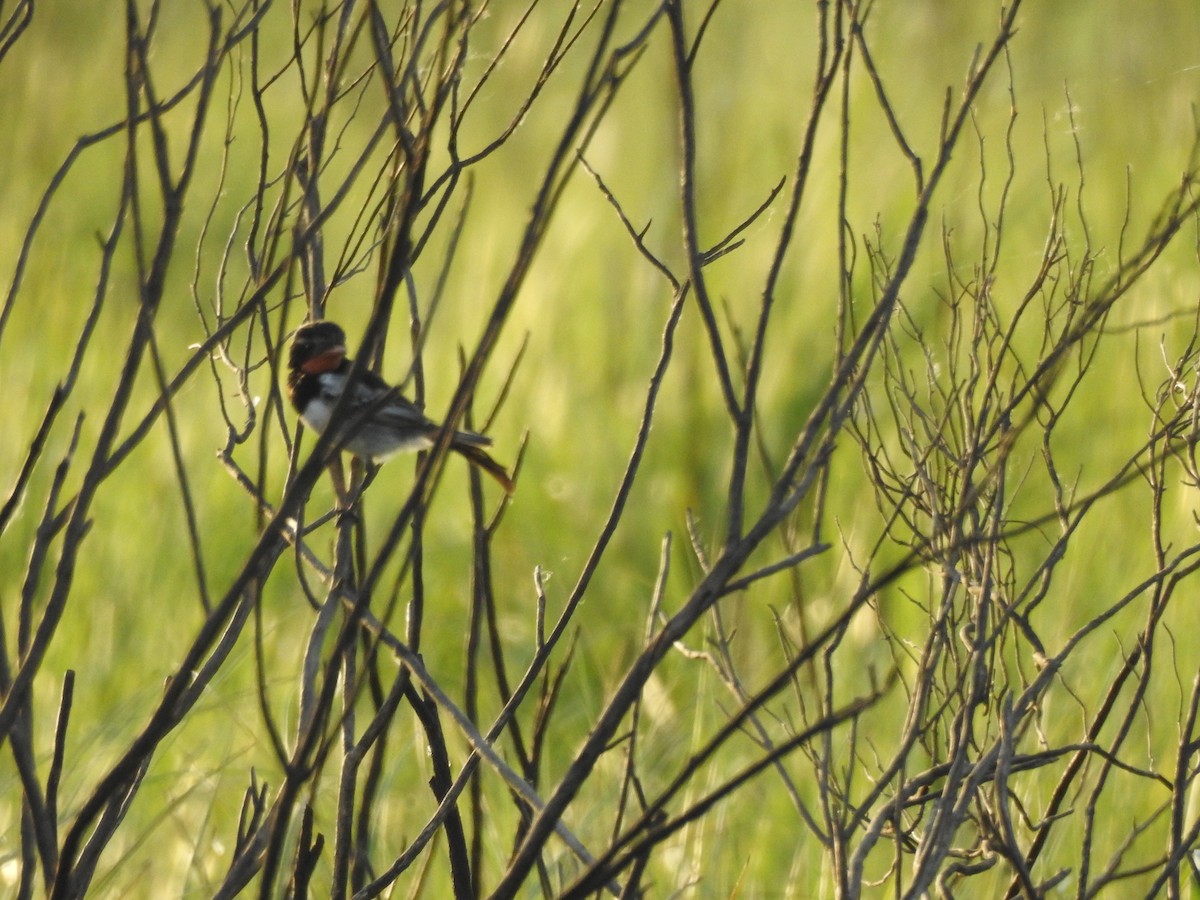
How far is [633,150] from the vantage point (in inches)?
271

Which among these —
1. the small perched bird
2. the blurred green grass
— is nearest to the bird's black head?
the small perched bird

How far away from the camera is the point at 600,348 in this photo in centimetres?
552

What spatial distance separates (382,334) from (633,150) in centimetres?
565

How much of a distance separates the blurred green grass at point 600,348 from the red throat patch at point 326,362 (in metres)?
0.74

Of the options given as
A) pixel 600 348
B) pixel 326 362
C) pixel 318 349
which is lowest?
pixel 318 349

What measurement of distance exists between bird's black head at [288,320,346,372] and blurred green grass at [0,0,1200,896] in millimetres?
742

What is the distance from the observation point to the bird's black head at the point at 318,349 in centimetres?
321

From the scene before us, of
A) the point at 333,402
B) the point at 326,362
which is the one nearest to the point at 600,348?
the point at 326,362

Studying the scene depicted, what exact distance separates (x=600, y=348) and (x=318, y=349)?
7.65ft

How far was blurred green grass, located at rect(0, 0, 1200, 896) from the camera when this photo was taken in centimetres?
386

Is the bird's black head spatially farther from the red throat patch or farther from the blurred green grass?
the blurred green grass

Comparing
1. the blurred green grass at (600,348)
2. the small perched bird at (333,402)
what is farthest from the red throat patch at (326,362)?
the blurred green grass at (600,348)

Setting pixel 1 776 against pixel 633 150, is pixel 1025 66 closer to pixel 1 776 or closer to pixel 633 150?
pixel 633 150

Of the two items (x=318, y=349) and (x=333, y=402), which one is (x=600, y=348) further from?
(x=318, y=349)
